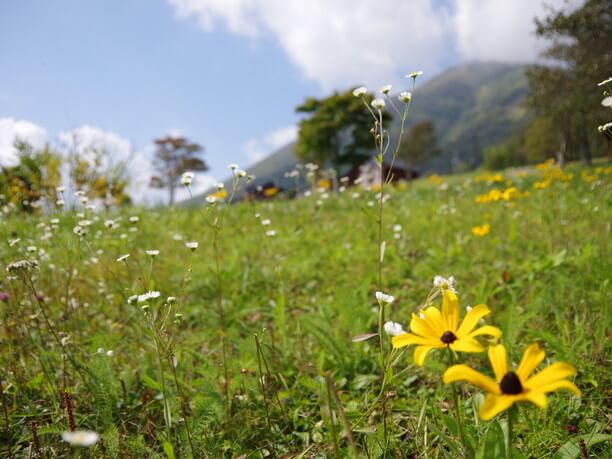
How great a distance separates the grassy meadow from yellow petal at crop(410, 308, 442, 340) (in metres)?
0.14

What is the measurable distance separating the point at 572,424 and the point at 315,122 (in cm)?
3729

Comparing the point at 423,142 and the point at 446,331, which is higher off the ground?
the point at 423,142

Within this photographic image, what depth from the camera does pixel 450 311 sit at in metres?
0.93

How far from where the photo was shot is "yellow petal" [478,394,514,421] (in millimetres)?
640

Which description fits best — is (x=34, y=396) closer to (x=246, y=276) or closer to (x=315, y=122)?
(x=246, y=276)

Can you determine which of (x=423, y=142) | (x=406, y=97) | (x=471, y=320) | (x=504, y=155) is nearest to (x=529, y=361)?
(x=471, y=320)

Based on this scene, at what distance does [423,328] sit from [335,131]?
37.4 meters

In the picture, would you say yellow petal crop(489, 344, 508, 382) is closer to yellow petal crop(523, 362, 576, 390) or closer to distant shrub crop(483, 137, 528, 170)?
yellow petal crop(523, 362, 576, 390)

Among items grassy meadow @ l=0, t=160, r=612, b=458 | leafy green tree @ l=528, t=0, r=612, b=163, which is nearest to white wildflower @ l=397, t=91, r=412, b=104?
grassy meadow @ l=0, t=160, r=612, b=458

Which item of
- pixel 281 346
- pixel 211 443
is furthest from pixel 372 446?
pixel 281 346

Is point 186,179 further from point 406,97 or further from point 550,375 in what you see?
point 550,375

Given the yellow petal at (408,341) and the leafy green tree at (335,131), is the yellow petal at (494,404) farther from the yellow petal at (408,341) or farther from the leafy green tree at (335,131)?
the leafy green tree at (335,131)

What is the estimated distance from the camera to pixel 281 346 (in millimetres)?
2096

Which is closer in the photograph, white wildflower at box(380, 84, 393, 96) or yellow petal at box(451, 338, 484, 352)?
yellow petal at box(451, 338, 484, 352)
